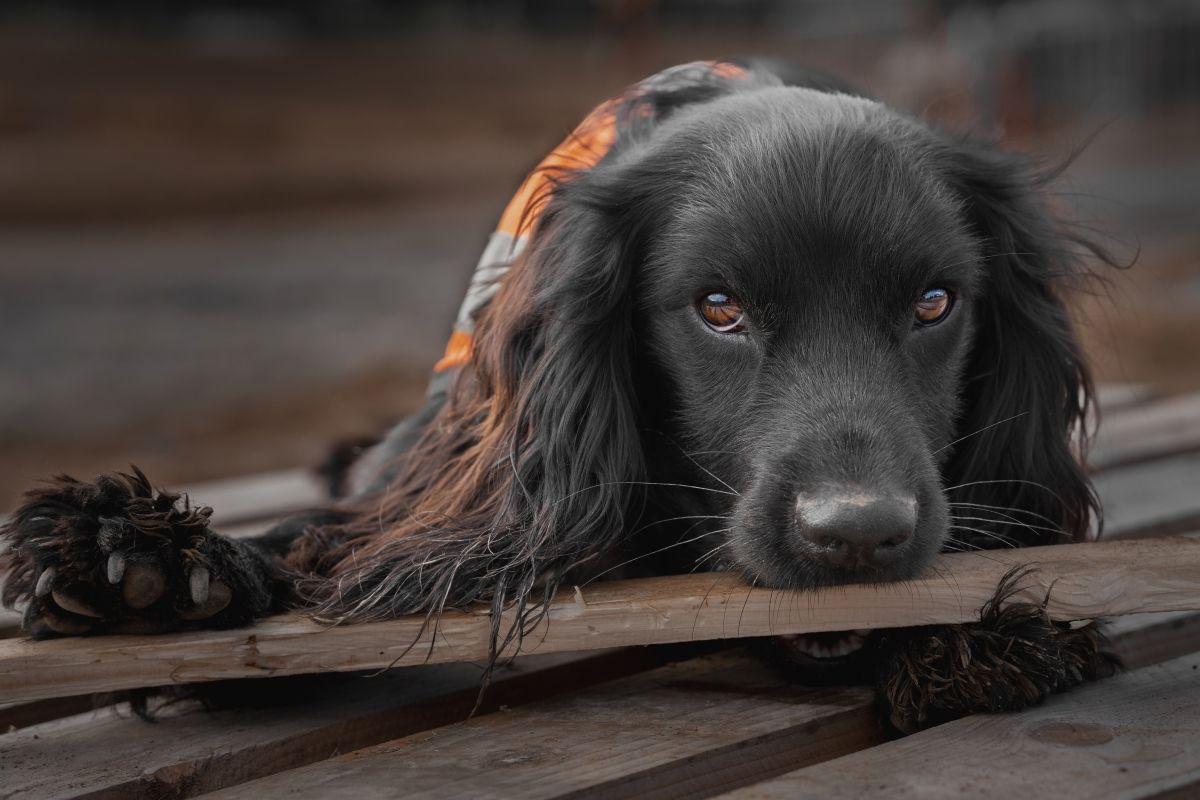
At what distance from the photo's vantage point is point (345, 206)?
13.2 metres

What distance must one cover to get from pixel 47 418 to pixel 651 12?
40.1ft

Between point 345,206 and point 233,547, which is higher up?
point 345,206

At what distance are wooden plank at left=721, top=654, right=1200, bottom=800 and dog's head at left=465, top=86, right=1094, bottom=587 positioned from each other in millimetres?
284

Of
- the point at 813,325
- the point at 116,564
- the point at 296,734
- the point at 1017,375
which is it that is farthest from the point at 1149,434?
the point at 116,564

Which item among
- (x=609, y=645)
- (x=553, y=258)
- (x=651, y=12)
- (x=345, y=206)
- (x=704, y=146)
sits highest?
(x=651, y=12)

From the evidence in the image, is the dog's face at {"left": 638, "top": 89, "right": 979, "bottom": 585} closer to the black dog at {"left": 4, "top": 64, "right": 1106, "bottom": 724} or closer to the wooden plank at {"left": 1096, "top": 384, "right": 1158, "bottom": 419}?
the black dog at {"left": 4, "top": 64, "right": 1106, "bottom": 724}

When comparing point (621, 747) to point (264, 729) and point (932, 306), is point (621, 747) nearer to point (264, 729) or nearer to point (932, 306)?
point (264, 729)

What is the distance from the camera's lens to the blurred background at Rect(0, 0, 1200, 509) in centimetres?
698

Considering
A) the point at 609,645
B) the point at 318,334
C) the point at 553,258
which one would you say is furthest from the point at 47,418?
the point at 609,645

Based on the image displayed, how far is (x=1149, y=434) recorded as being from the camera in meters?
4.16

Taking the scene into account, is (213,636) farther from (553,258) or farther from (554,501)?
(553,258)

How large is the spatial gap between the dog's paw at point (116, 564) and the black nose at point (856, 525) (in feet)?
3.03

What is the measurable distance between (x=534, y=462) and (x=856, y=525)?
28.4 inches

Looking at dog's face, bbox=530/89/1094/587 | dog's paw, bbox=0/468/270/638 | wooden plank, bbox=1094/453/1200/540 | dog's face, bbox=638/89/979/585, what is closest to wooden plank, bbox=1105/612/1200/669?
dog's face, bbox=530/89/1094/587
